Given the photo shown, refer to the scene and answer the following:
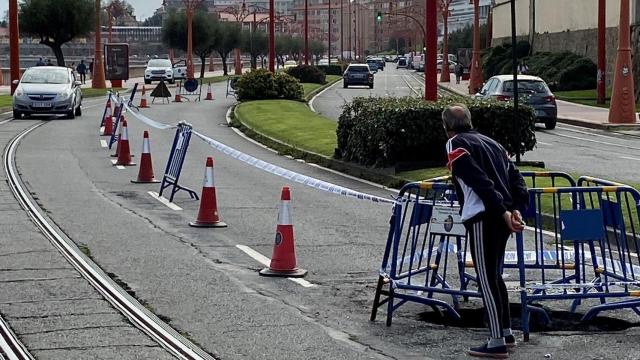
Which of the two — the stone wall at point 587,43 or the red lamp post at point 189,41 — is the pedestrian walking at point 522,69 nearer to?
the stone wall at point 587,43

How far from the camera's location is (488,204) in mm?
7648

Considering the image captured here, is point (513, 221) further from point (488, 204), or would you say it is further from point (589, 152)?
point (589, 152)

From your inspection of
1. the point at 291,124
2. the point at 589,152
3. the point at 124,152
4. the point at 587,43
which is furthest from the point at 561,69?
the point at 124,152

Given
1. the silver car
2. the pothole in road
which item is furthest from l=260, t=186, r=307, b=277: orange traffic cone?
the silver car

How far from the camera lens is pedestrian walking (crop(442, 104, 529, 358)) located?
7.64m

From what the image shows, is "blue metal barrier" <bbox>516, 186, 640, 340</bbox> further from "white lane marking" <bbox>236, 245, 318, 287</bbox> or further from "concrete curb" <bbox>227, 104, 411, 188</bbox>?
"concrete curb" <bbox>227, 104, 411, 188</bbox>

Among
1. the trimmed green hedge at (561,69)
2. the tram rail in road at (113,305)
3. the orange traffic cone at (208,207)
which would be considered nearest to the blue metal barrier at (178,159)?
the tram rail in road at (113,305)

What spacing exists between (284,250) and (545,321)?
9.33ft

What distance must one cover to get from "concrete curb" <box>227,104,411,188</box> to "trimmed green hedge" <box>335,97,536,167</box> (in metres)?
0.26

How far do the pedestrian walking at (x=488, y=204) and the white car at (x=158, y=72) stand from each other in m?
66.9

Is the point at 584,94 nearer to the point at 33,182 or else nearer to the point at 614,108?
the point at 614,108

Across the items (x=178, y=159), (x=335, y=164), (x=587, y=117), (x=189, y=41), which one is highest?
(x=189, y=41)

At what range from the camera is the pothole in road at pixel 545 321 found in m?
8.65

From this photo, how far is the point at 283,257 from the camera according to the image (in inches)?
422
